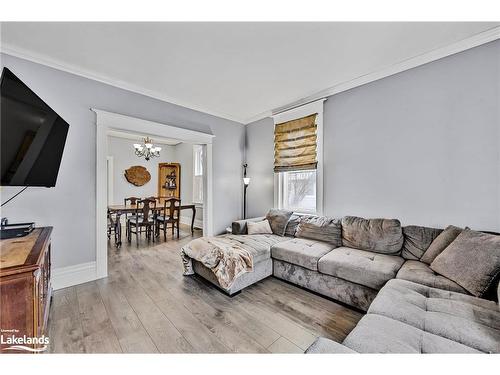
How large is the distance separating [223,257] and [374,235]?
176cm

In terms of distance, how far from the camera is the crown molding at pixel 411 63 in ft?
6.53

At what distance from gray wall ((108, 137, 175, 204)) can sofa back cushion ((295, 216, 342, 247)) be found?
5508 millimetres

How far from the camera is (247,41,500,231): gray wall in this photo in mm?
2010

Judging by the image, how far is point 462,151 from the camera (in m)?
2.12

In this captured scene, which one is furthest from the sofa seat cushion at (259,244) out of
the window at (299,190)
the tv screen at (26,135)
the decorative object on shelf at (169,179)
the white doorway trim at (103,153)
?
the decorative object on shelf at (169,179)

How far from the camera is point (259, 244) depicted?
2.73 m

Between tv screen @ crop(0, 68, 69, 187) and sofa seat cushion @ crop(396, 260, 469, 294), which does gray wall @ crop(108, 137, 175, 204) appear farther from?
sofa seat cushion @ crop(396, 260, 469, 294)

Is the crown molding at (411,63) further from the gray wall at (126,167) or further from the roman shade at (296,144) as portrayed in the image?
the gray wall at (126,167)

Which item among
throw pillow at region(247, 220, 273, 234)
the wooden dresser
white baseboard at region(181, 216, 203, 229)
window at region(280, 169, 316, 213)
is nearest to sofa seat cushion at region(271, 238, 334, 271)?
throw pillow at region(247, 220, 273, 234)

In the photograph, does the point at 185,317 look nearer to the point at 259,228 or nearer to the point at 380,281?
the point at 259,228

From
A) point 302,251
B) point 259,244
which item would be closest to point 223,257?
point 259,244

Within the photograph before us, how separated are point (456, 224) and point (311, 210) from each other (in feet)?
5.72

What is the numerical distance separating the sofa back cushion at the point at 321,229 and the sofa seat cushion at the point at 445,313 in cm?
113
